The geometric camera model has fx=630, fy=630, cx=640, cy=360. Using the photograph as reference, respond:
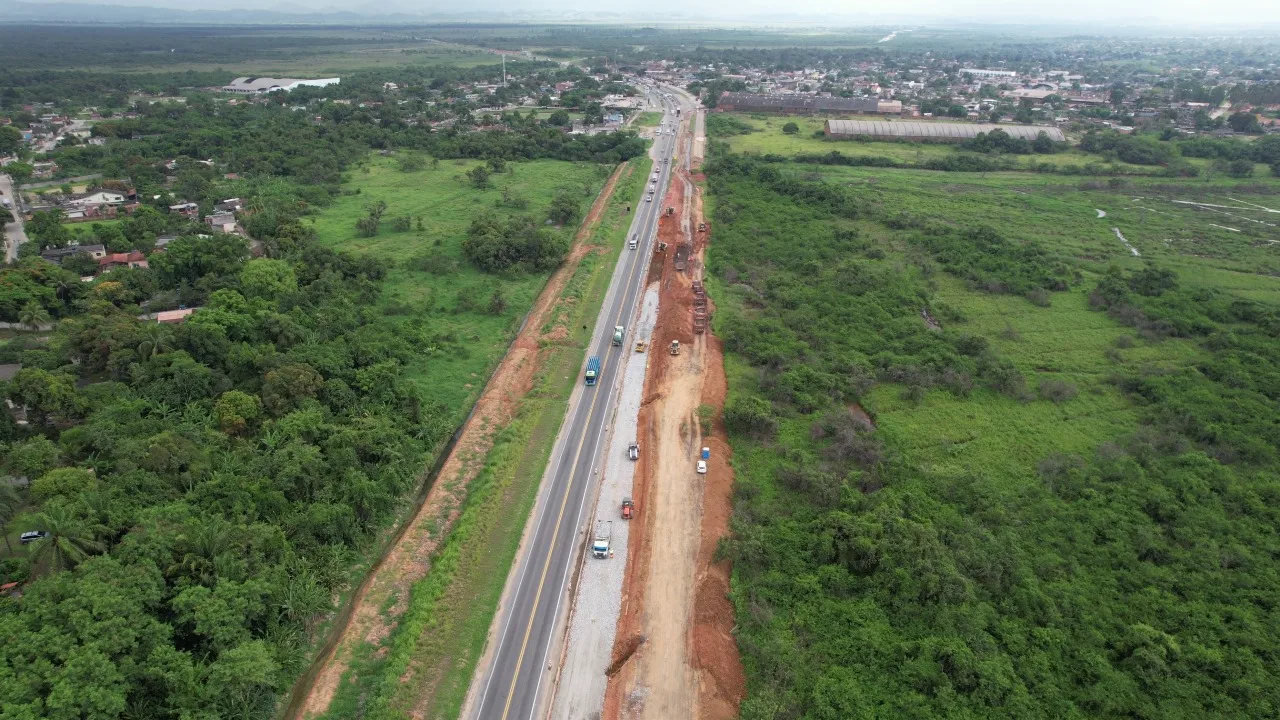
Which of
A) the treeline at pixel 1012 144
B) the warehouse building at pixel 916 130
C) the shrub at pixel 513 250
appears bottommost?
the shrub at pixel 513 250

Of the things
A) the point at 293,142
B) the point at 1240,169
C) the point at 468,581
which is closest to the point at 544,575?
the point at 468,581

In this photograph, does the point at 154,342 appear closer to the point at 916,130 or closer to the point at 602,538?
the point at 602,538

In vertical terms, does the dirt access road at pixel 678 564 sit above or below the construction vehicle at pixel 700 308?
below

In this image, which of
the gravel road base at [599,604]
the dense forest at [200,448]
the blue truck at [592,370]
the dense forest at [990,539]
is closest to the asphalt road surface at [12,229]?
the dense forest at [200,448]

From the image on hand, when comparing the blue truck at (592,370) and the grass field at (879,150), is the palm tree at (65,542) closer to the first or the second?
the blue truck at (592,370)

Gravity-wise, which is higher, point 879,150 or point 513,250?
point 879,150

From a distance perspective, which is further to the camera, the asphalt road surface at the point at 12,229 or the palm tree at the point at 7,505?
the asphalt road surface at the point at 12,229

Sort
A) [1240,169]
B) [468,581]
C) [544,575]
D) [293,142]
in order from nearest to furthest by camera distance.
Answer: [468,581] → [544,575] → [1240,169] → [293,142]
